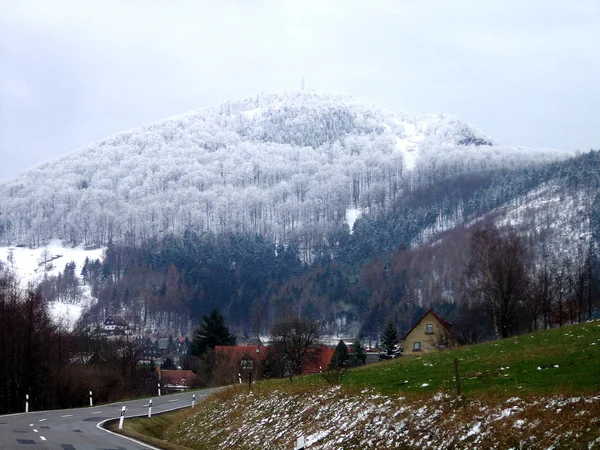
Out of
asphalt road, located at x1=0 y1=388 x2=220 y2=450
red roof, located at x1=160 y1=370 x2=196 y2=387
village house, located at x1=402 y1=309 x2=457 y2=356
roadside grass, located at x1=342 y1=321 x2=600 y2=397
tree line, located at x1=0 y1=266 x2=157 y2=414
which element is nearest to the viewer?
roadside grass, located at x1=342 y1=321 x2=600 y2=397

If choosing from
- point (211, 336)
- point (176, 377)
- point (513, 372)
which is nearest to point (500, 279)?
point (513, 372)

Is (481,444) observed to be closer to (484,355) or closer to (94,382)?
(484,355)

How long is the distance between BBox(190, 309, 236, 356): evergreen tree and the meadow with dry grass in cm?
5373

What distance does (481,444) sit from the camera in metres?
14.8

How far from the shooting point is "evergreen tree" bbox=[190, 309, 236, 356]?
8531 centimetres

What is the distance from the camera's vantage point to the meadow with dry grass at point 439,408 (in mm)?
14570

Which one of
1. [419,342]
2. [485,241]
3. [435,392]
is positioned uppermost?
[485,241]

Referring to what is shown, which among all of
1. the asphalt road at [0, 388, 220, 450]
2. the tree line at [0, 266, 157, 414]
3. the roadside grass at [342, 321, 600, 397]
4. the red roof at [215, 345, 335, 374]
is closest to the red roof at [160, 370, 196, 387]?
the red roof at [215, 345, 335, 374]

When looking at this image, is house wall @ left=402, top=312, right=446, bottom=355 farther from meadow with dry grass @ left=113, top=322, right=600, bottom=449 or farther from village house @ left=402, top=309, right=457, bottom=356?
meadow with dry grass @ left=113, top=322, right=600, bottom=449

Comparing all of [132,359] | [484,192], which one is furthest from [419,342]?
[484,192]

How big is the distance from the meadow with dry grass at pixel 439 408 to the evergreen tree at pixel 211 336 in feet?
176

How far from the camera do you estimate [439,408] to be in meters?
17.6

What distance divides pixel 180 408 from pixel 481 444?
2896 cm

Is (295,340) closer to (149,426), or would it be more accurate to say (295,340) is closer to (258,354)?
(258,354)
